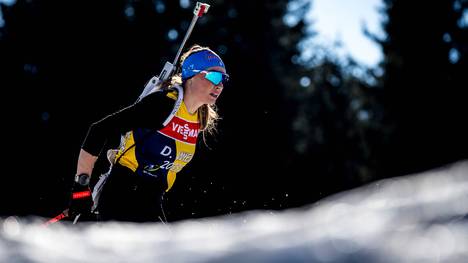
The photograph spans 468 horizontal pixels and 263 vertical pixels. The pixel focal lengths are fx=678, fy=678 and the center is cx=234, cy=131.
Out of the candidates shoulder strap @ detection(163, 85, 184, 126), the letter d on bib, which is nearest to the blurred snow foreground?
shoulder strap @ detection(163, 85, 184, 126)

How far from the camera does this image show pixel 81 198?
148 inches

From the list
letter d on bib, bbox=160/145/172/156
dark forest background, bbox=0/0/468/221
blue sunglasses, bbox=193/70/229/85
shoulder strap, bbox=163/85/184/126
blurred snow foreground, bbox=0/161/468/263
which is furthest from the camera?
dark forest background, bbox=0/0/468/221

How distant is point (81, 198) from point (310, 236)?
9.71ft

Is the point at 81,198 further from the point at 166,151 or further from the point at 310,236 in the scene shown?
the point at 310,236

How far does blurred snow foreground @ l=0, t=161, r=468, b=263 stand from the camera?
84 cm

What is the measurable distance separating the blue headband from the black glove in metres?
1.02

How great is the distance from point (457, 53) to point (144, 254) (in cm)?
2330

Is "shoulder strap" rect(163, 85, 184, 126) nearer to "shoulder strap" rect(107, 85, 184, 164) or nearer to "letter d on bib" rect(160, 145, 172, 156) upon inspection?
"shoulder strap" rect(107, 85, 184, 164)

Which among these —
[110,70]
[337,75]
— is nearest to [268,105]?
[110,70]

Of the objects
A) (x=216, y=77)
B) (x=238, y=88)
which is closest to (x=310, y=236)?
(x=216, y=77)

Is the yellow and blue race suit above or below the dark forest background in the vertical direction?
above

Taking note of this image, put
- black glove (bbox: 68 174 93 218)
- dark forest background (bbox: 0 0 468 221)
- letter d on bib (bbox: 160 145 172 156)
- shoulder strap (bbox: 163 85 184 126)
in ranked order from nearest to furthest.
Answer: black glove (bbox: 68 174 93 218)
shoulder strap (bbox: 163 85 184 126)
letter d on bib (bbox: 160 145 172 156)
dark forest background (bbox: 0 0 468 221)

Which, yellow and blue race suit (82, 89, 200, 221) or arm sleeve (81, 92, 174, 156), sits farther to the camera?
yellow and blue race suit (82, 89, 200, 221)

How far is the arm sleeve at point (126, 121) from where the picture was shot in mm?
3816
